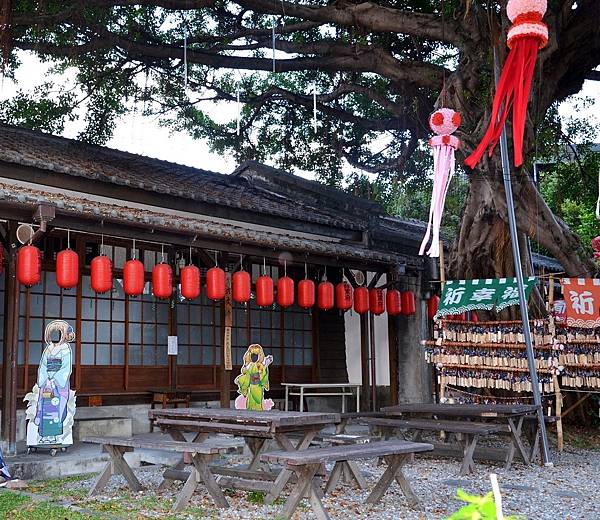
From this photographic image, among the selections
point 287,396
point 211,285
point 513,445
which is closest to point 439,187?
point 513,445

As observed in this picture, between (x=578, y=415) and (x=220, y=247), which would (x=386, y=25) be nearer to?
(x=220, y=247)

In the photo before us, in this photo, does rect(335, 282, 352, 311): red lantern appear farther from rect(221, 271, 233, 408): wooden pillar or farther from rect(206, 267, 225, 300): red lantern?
rect(206, 267, 225, 300): red lantern

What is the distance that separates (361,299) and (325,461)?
20.7 feet

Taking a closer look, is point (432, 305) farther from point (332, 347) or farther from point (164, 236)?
point (164, 236)

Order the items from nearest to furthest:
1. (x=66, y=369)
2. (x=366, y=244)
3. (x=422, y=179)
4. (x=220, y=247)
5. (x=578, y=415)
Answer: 1. (x=66, y=369)
2. (x=220, y=247)
3. (x=578, y=415)
4. (x=366, y=244)
5. (x=422, y=179)

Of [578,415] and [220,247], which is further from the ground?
[220,247]

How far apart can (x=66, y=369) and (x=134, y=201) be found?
3289 mm

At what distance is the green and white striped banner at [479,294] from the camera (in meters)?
9.93

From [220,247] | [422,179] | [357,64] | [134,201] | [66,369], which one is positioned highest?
[357,64]

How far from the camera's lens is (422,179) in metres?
15.9

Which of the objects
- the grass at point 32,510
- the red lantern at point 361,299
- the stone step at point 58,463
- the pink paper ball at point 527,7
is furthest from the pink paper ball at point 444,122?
the grass at point 32,510

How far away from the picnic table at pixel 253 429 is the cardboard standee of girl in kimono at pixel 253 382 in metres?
2.39

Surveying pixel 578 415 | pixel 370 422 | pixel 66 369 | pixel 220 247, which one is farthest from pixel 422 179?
pixel 66 369

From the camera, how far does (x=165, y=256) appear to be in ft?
37.6
